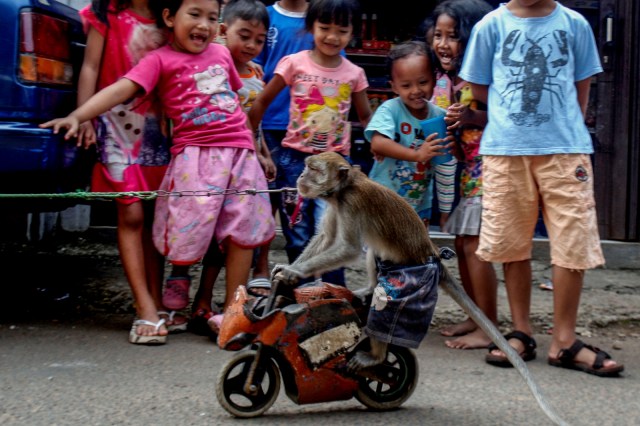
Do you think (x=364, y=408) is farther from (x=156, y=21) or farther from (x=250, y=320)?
(x=156, y=21)

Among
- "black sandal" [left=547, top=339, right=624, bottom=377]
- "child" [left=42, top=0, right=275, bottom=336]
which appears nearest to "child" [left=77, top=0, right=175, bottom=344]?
"child" [left=42, top=0, right=275, bottom=336]

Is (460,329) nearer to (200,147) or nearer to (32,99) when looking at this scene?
(200,147)

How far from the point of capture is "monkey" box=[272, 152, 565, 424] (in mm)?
3111

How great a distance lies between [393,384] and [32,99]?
201cm

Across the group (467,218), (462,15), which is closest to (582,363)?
(467,218)

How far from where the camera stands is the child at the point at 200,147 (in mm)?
4094

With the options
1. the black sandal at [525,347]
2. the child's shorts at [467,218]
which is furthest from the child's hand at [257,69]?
the black sandal at [525,347]

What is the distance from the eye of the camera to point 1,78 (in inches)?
152

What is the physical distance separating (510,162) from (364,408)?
131 cm

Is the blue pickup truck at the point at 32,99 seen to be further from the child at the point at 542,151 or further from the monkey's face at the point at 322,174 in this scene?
the child at the point at 542,151

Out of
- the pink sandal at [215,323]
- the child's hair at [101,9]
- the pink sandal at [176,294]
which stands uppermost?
the child's hair at [101,9]

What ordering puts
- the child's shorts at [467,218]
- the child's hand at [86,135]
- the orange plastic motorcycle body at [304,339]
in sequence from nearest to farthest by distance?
the orange plastic motorcycle body at [304,339], the child's hand at [86,135], the child's shorts at [467,218]

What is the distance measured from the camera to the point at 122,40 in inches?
164

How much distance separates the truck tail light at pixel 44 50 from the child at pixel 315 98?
96 centimetres
